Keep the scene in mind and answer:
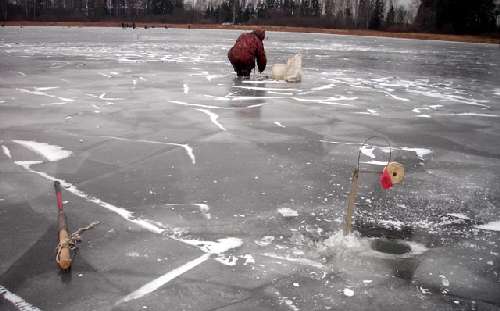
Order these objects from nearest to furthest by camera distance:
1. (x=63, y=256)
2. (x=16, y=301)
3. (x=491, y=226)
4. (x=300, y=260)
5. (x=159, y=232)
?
(x=16, y=301)
(x=63, y=256)
(x=300, y=260)
(x=159, y=232)
(x=491, y=226)

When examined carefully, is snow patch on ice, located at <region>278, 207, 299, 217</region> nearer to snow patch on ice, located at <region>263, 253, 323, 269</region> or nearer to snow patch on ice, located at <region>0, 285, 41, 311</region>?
snow patch on ice, located at <region>263, 253, 323, 269</region>

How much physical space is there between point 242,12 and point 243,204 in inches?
4791

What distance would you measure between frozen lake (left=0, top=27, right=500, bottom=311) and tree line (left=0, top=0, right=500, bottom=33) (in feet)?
283

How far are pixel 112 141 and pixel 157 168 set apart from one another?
5.04ft

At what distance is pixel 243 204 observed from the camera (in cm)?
491

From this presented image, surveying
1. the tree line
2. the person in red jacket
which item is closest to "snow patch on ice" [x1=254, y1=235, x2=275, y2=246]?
the person in red jacket

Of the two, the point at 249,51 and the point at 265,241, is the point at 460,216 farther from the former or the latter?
the point at 249,51

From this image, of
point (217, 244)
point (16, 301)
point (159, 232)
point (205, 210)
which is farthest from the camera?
point (205, 210)

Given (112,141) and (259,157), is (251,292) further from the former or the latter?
(112,141)

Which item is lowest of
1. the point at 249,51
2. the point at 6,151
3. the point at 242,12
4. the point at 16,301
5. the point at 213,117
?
the point at 16,301

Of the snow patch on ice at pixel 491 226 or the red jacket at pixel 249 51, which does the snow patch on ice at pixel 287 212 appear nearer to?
the snow patch on ice at pixel 491 226

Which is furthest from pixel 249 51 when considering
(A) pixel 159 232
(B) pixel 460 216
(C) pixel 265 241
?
(C) pixel 265 241

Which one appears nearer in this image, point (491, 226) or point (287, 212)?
point (491, 226)

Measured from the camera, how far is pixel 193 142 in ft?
23.7
